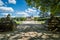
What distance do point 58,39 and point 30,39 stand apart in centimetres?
146

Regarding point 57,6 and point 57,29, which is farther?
point 57,29

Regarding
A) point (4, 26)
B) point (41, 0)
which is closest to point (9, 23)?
point (4, 26)

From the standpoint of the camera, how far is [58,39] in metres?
5.98

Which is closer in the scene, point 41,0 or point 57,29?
point 41,0

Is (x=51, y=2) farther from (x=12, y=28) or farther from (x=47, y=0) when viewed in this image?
(x=12, y=28)

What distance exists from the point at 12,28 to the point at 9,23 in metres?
0.48

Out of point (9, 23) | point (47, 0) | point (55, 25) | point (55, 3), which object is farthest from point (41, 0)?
point (9, 23)

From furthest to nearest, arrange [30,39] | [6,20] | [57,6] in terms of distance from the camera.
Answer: [6,20] < [57,6] < [30,39]

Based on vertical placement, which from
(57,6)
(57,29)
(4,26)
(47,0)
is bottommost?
(57,29)

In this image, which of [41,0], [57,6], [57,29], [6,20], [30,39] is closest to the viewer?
[30,39]

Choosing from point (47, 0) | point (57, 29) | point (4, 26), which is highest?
point (47, 0)

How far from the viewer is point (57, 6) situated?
7594 millimetres

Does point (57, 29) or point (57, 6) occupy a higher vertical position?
point (57, 6)

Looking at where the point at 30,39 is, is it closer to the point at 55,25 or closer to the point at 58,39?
the point at 58,39
